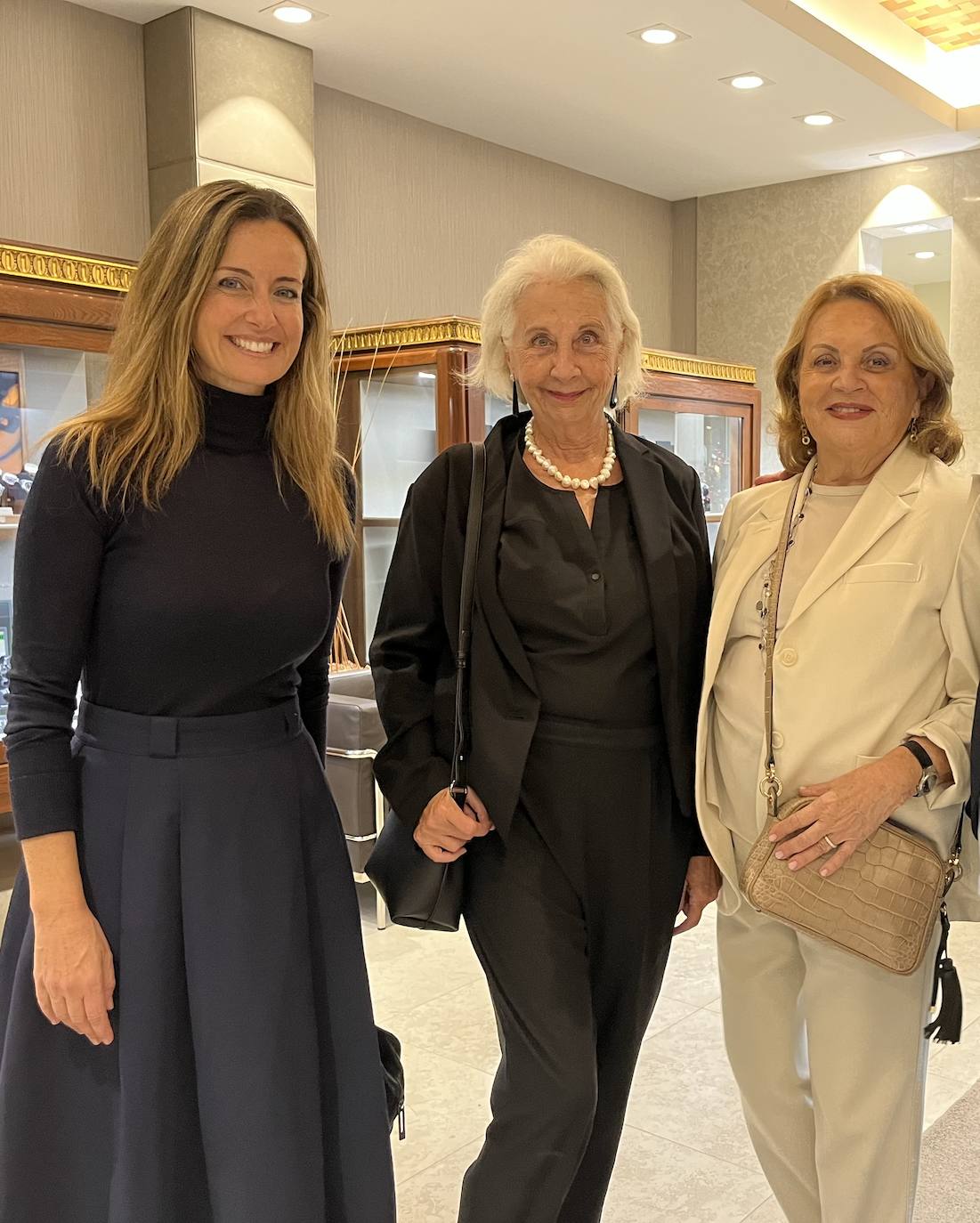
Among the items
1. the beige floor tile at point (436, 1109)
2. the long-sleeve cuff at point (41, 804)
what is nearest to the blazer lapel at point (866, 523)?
the long-sleeve cuff at point (41, 804)

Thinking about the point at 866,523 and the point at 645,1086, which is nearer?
the point at 866,523

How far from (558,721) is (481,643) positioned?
0.16 metres

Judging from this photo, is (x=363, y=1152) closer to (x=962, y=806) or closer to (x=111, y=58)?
(x=962, y=806)

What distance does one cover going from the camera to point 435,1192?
2422 millimetres

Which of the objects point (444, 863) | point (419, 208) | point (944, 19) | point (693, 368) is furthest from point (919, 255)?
point (444, 863)

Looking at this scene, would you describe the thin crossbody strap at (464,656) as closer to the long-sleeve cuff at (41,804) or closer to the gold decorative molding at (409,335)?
the long-sleeve cuff at (41,804)

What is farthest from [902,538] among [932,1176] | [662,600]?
[932,1176]

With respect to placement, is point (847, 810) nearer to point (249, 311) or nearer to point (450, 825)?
point (450, 825)

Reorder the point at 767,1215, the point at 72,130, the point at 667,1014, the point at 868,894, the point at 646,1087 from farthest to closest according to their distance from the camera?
1. the point at 72,130
2. the point at 667,1014
3. the point at 646,1087
4. the point at 767,1215
5. the point at 868,894

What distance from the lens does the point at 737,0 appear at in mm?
4418

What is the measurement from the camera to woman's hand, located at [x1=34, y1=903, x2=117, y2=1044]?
4.96 feet

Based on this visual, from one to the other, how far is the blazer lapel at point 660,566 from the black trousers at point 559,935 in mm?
109

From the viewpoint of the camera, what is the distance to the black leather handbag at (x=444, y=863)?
185 cm

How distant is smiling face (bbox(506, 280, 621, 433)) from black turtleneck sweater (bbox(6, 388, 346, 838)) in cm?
45
